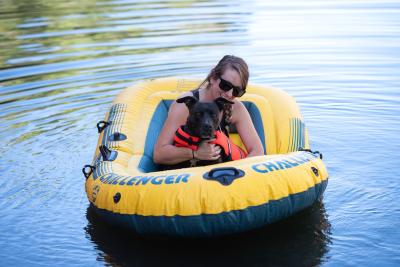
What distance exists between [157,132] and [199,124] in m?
1.39

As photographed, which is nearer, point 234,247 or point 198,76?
point 234,247

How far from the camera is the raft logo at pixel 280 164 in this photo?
4.45 meters

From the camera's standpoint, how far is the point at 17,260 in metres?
4.59

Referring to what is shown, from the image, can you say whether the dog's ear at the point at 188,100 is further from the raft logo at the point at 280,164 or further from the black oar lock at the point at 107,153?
the black oar lock at the point at 107,153

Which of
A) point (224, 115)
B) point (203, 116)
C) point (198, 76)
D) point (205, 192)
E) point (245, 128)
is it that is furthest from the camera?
point (198, 76)

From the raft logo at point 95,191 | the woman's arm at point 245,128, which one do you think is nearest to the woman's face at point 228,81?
the woman's arm at point 245,128

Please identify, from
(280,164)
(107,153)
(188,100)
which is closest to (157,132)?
(107,153)

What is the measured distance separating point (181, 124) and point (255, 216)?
1.09 meters

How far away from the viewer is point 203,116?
15.2 feet

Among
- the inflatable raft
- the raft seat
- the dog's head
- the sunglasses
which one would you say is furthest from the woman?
the raft seat

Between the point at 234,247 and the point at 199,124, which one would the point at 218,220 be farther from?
the point at 199,124

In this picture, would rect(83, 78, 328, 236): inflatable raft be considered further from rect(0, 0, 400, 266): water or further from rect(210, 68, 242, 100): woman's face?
rect(210, 68, 242, 100): woman's face

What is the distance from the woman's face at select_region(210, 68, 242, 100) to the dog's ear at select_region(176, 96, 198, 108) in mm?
218

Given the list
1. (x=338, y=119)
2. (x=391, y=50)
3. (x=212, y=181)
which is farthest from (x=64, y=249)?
(x=391, y=50)
